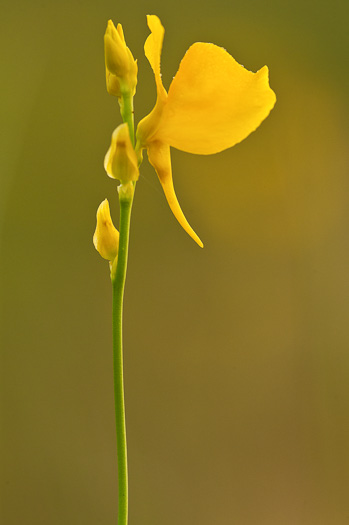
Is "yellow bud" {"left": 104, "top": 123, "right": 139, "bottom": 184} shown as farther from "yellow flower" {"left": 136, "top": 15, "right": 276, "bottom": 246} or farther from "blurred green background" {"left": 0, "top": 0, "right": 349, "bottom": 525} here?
"blurred green background" {"left": 0, "top": 0, "right": 349, "bottom": 525}

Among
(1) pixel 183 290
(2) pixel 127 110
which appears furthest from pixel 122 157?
(1) pixel 183 290

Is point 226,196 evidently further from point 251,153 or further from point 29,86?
point 29,86

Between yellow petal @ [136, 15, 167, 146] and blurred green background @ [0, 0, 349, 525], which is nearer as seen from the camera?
yellow petal @ [136, 15, 167, 146]

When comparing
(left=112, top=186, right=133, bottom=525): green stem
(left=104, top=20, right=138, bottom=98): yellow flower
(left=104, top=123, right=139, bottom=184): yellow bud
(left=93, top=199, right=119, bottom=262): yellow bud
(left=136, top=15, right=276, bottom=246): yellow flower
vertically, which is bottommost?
(left=112, top=186, right=133, bottom=525): green stem

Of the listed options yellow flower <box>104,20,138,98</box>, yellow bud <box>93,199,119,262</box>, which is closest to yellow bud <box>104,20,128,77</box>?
yellow flower <box>104,20,138,98</box>

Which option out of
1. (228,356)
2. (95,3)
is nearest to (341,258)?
(228,356)

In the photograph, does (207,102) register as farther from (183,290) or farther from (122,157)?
(183,290)

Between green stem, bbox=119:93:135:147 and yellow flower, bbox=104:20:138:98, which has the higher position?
yellow flower, bbox=104:20:138:98

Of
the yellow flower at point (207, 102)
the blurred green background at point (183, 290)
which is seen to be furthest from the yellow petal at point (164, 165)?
the blurred green background at point (183, 290)
